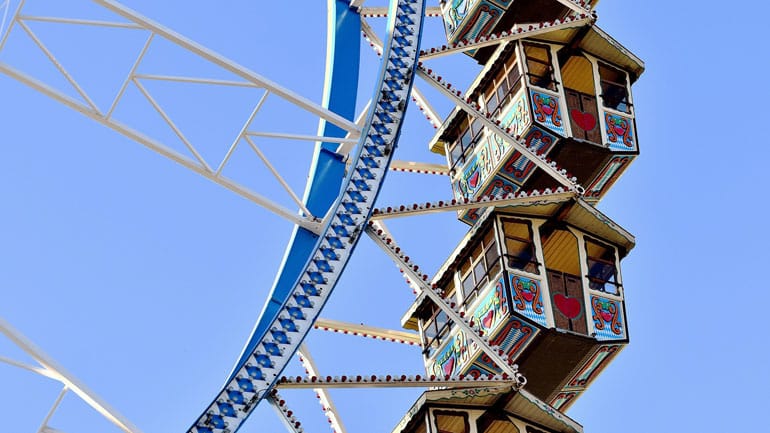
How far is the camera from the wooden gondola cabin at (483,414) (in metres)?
18.2

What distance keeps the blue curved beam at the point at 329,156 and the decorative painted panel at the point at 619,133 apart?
320cm

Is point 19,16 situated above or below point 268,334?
above

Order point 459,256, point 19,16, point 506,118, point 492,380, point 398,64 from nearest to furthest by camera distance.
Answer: point 19,16
point 492,380
point 398,64
point 459,256
point 506,118

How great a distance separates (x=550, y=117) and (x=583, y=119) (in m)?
0.53

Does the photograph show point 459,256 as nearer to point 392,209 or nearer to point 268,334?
point 392,209

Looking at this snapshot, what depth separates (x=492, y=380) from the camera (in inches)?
711


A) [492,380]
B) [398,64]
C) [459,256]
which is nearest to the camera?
[492,380]

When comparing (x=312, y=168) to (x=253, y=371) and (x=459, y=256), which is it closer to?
(x=459, y=256)

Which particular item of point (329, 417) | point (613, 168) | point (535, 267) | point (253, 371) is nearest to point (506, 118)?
point (613, 168)

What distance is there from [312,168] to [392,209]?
2156mm

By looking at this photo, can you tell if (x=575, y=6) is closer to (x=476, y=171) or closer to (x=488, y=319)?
(x=476, y=171)

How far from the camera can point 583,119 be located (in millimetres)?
22219

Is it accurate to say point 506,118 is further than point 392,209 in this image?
Yes

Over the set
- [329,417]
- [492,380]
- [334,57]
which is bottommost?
[329,417]
